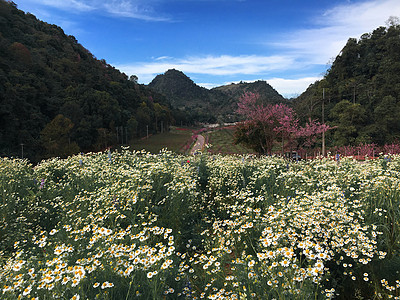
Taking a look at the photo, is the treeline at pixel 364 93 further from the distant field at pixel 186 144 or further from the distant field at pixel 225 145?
the distant field at pixel 186 144

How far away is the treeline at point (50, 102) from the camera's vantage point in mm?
28016

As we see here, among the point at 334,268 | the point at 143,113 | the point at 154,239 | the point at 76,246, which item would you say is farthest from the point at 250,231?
the point at 143,113

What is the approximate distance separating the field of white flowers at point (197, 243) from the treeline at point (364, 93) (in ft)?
85.2

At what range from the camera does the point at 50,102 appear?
33.6 m

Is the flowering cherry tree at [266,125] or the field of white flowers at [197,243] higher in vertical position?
the flowering cherry tree at [266,125]

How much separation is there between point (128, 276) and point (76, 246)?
142cm

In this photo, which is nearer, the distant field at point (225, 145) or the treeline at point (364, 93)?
the distant field at point (225, 145)

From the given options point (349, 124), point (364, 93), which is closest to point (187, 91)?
point (364, 93)

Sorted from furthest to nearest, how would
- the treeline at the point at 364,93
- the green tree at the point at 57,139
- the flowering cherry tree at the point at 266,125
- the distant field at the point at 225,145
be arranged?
the treeline at the point at 364,93 → the distant field at the point at 225,145 → the green tree at the point at 57,139 → the flowering cherry tree at the point at 266,125

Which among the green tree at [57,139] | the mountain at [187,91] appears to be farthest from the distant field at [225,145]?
the mountain at [187,91]

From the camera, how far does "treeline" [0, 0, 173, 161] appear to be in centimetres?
2802

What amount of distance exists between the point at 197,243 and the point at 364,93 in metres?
49.0

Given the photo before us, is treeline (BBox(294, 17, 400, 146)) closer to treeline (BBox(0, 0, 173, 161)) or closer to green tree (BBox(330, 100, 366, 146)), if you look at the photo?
green tree (BBox(330, 100, 366, 146))

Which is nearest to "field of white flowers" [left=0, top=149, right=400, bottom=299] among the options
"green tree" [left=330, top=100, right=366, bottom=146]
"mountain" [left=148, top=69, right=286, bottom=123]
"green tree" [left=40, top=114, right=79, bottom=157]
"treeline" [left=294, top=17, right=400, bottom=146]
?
"green tree" [left=40, top=114, right=79, bottom=157]
